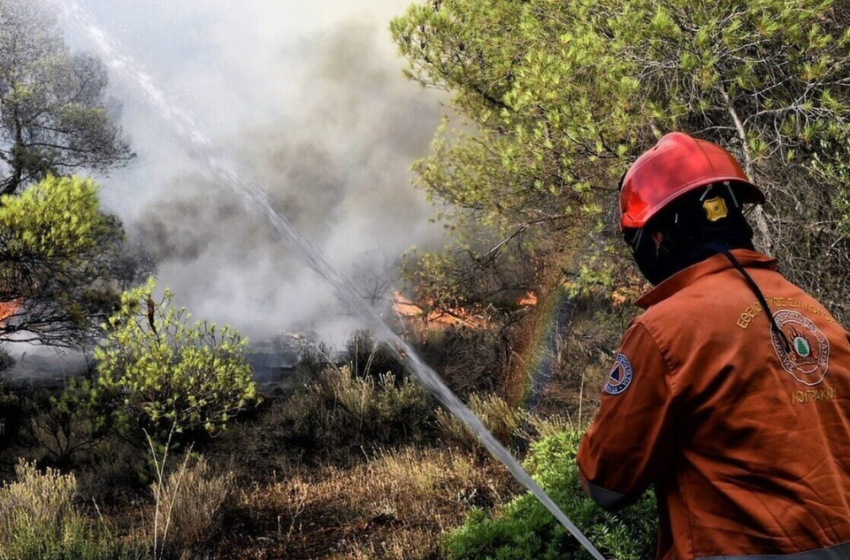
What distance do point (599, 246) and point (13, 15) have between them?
1266 cm

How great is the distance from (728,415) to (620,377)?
9.3 inches

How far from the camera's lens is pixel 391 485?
6.09m

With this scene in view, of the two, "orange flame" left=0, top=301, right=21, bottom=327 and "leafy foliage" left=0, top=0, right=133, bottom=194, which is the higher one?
"leafy foliage" left=0, top=0, right=133, bottom=194

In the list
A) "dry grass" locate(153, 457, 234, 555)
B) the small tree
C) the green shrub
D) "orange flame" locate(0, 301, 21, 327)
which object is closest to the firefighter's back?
the green shrub

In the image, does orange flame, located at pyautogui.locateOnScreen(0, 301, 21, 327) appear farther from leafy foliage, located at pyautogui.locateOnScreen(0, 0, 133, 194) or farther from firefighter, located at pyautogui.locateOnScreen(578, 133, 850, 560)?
firefighter, located at pyautogui.locateOnScreen(578, 133, 850, 560)

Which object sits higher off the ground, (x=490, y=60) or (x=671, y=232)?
(x=490, y=60)

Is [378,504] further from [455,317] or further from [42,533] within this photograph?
[455,317]

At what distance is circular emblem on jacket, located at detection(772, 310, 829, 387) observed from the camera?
1.29 metres

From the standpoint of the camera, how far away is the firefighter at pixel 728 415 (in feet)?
4.03

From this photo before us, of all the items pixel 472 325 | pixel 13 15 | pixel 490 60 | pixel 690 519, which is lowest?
pixel 690 519

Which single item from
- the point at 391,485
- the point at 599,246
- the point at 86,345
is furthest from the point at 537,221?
the point at 86,345

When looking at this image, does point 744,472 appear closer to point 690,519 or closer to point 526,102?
point 690,519

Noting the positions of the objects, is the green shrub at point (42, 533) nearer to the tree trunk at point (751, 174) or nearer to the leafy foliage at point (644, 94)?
the leafy foliage at point (644, 94)

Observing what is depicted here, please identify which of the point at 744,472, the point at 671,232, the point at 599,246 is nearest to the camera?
the point at 744,472
